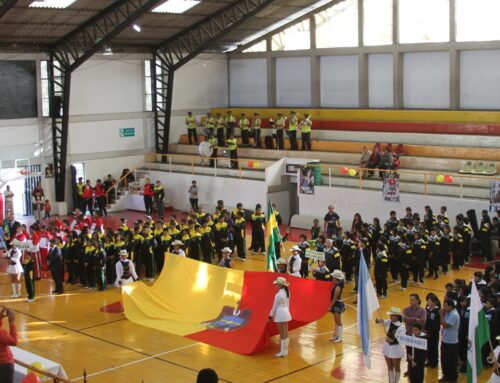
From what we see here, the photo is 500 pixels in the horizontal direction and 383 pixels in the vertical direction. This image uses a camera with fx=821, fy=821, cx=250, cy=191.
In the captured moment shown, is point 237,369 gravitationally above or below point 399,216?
below

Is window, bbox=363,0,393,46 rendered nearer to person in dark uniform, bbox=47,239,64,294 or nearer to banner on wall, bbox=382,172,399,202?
banner on wall, bbox=382,172,399,202

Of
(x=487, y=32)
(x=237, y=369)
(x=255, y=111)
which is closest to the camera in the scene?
(x=237, y=369)

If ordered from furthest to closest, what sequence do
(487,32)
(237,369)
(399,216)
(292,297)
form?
1. (487,32)
2. (399,216)
3. (292,297)
4. (237,369)

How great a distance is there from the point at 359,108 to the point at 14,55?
50.7 feet

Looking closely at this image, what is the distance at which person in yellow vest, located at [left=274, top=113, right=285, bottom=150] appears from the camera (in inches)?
1454

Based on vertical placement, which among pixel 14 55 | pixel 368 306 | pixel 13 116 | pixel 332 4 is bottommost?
pixel 368 306

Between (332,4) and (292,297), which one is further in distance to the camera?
(332,4)

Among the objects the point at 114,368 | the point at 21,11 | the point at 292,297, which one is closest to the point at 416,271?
the point at 292,297

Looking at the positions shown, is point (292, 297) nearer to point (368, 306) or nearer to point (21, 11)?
point (368, 306)

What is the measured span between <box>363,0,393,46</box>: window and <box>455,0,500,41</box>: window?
3347mm

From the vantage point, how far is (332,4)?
1508 inches

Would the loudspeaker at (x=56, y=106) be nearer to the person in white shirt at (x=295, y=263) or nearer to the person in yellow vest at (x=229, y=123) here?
the person in yellow vest at (x=229, y=123)

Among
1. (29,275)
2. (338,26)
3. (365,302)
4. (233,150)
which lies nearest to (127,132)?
(233,150)

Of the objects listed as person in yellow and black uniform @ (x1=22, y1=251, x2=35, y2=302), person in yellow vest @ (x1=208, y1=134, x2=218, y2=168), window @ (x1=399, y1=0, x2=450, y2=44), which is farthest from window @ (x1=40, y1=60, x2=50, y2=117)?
window @ (x1=399, y1=0, x2=450, y2=44)
